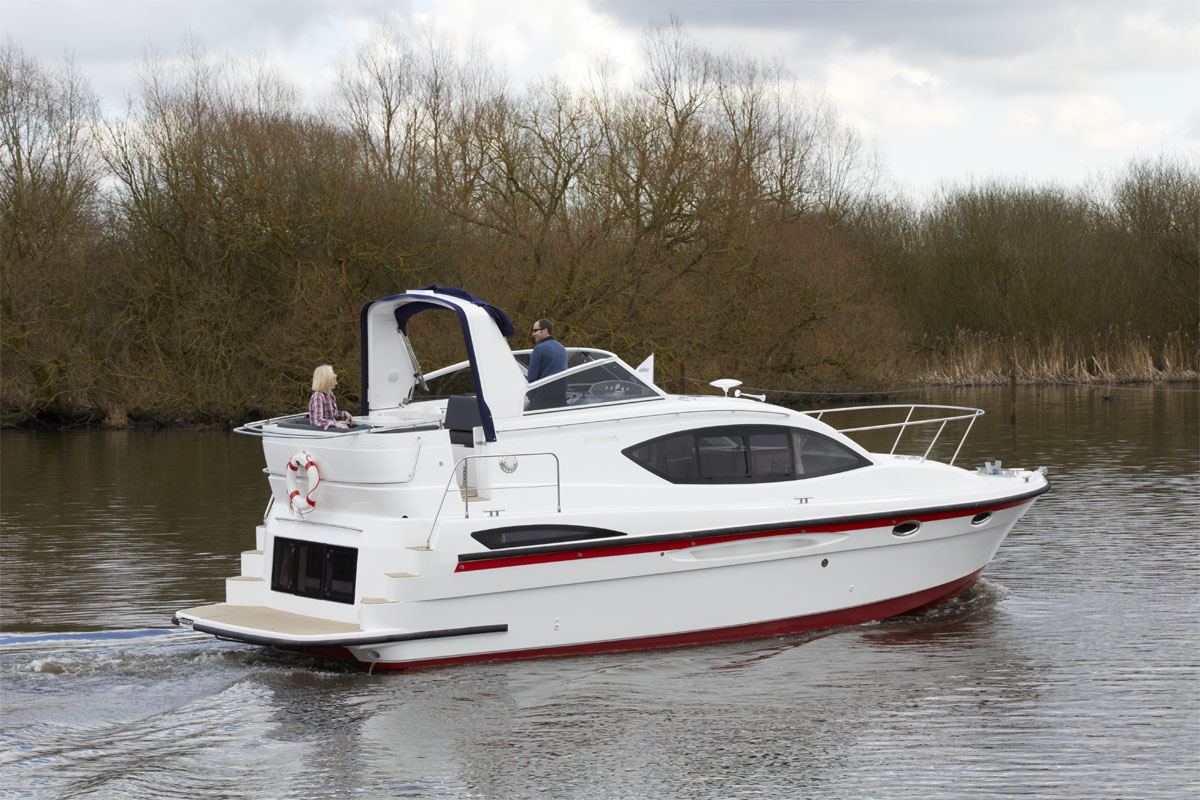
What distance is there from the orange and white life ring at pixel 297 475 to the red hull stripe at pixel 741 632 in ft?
3.53

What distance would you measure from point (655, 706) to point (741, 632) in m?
1.59

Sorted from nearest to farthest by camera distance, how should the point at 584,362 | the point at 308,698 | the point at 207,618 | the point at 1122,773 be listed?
the point at 1122,773 < the point at 308,698 < the point at 207,618 < the point at 584,362

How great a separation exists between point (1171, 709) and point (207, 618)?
6.54m

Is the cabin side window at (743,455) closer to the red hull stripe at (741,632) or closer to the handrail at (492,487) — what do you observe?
the handrail at (492,487)

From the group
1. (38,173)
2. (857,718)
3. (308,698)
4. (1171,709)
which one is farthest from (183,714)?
(38,173)

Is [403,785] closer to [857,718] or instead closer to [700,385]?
[857,718]

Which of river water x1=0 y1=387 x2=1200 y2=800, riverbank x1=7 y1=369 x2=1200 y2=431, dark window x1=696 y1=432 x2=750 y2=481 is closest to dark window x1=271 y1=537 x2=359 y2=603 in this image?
river water x1=0 y1=387 x2=1200 y2=800

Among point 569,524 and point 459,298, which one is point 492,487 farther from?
point 459,298

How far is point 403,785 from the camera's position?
22.8 feet

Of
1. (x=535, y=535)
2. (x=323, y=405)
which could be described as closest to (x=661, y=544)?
(x=535, y=535)

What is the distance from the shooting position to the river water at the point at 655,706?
22.8 ft

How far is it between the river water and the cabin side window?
4.23 ft

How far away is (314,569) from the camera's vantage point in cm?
931

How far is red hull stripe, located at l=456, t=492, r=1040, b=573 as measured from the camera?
8844 mm
